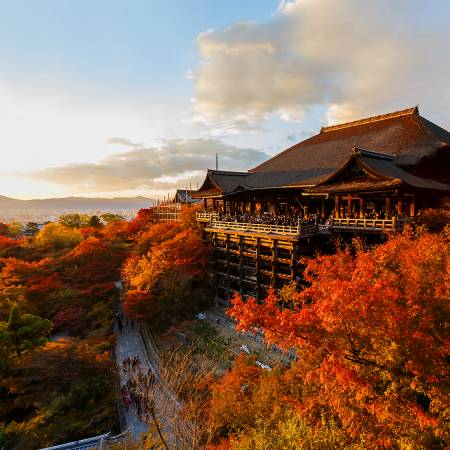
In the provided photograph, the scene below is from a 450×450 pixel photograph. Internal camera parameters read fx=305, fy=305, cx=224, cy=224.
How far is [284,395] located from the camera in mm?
12086

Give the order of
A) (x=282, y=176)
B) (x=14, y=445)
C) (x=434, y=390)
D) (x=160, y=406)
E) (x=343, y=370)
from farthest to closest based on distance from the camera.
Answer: (x=282, y=176) < (x=160, y=406) < (x=14, y=445) < (x=343, y=370) < (x=434, y=390)

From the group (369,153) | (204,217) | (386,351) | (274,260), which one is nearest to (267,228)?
(274,260)

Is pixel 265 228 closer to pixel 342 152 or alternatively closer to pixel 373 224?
pixel 373 224

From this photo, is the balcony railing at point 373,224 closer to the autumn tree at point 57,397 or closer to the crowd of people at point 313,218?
the crowd of people at point 313,218

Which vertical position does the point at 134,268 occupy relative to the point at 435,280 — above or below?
below

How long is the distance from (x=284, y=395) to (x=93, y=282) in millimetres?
22604

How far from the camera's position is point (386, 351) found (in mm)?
8641

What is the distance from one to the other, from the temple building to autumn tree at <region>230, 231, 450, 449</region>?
25.9 ft

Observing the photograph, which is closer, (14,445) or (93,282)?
(14,445)

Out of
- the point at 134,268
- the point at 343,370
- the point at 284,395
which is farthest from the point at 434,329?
the point at 134,268

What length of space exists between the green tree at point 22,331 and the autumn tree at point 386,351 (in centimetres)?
1530

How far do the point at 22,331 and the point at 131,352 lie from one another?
772 cm

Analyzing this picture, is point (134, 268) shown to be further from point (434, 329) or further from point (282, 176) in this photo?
point (434, 329)

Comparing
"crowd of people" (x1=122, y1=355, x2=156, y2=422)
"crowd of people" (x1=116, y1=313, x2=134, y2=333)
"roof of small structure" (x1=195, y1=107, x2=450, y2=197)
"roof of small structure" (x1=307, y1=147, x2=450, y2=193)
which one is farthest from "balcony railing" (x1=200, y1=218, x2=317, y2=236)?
"crowd of people" (x1=122, y1=355, x2=156, y2=422)
